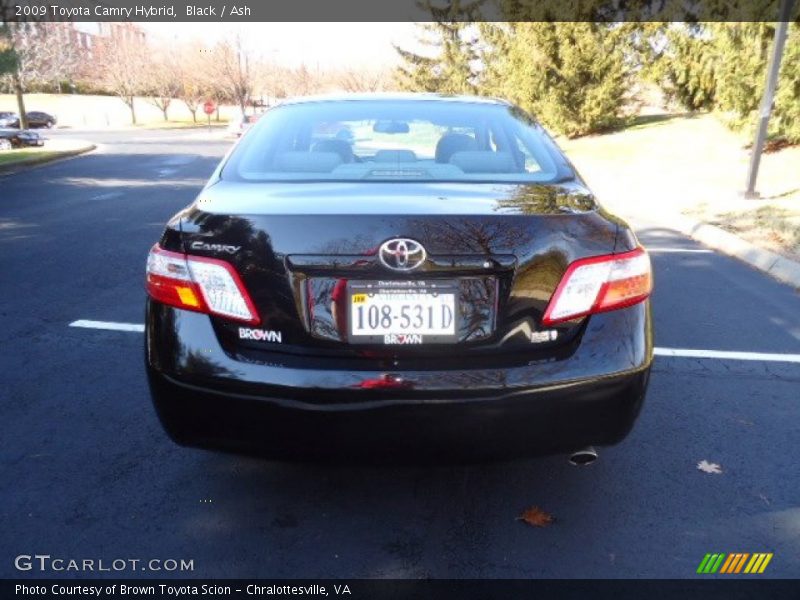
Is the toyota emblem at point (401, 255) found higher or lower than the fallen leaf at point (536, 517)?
higher

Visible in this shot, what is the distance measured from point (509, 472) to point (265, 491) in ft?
3.31

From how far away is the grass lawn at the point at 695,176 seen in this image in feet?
29.3

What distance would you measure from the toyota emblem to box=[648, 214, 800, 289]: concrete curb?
5305mm

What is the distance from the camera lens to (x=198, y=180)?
613 inches

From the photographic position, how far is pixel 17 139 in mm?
26969

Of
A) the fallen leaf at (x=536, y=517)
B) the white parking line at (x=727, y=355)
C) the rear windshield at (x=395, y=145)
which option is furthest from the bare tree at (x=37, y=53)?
the fallen leaf at (x=536, y=517)

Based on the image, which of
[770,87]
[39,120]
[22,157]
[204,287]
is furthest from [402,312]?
[39,120]

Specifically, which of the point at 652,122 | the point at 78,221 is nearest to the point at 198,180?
the point at 78,221

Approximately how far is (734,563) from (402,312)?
144 centimetres

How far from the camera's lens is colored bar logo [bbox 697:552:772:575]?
2311mm

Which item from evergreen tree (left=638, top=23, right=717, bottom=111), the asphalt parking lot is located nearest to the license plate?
the asphalt parking lot

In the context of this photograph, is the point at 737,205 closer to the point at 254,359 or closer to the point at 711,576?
the point at 711,576

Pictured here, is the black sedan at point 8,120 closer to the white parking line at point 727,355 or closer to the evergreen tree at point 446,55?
the evergreen tree at point 446,55
